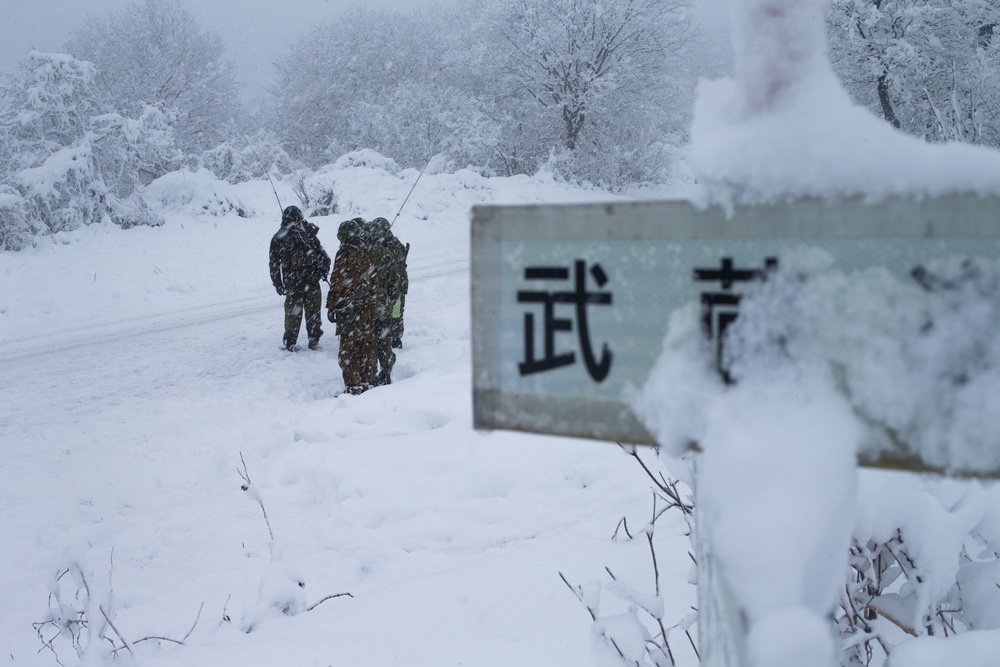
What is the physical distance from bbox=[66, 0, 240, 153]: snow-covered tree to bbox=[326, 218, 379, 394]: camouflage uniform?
70.5 ft

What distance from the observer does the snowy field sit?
2.38 metres

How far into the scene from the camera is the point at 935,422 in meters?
0.86

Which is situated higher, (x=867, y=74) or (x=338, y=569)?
(x=867, y=74)

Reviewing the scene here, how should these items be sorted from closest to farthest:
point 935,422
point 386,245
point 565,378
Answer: point 935,422 < point 565,378 < point 386,245

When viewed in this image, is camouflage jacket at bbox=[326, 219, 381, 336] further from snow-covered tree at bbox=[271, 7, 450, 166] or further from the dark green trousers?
snow-covered tree at bbox=[271, 7, 450, 166]

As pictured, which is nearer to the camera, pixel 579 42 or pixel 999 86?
pixel 999 86

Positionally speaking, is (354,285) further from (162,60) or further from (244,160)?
(162,60)

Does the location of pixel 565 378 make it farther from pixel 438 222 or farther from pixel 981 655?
pixel 438 222

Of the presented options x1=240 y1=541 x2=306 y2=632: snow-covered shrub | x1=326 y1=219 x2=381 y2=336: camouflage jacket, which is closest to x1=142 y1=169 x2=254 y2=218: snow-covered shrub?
x1=326 y1=219 x2=381 y2=336: camouflage jacket

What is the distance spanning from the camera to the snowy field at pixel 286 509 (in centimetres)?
238

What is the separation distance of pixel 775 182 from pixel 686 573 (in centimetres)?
194

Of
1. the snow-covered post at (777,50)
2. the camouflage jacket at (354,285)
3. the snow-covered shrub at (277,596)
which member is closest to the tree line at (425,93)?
the camouflage jacket at (354,285)

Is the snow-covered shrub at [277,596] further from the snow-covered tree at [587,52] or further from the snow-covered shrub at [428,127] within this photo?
the snow-covered tree at [587,52]

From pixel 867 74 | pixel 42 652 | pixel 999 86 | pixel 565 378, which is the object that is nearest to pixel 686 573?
pixel 565 378
